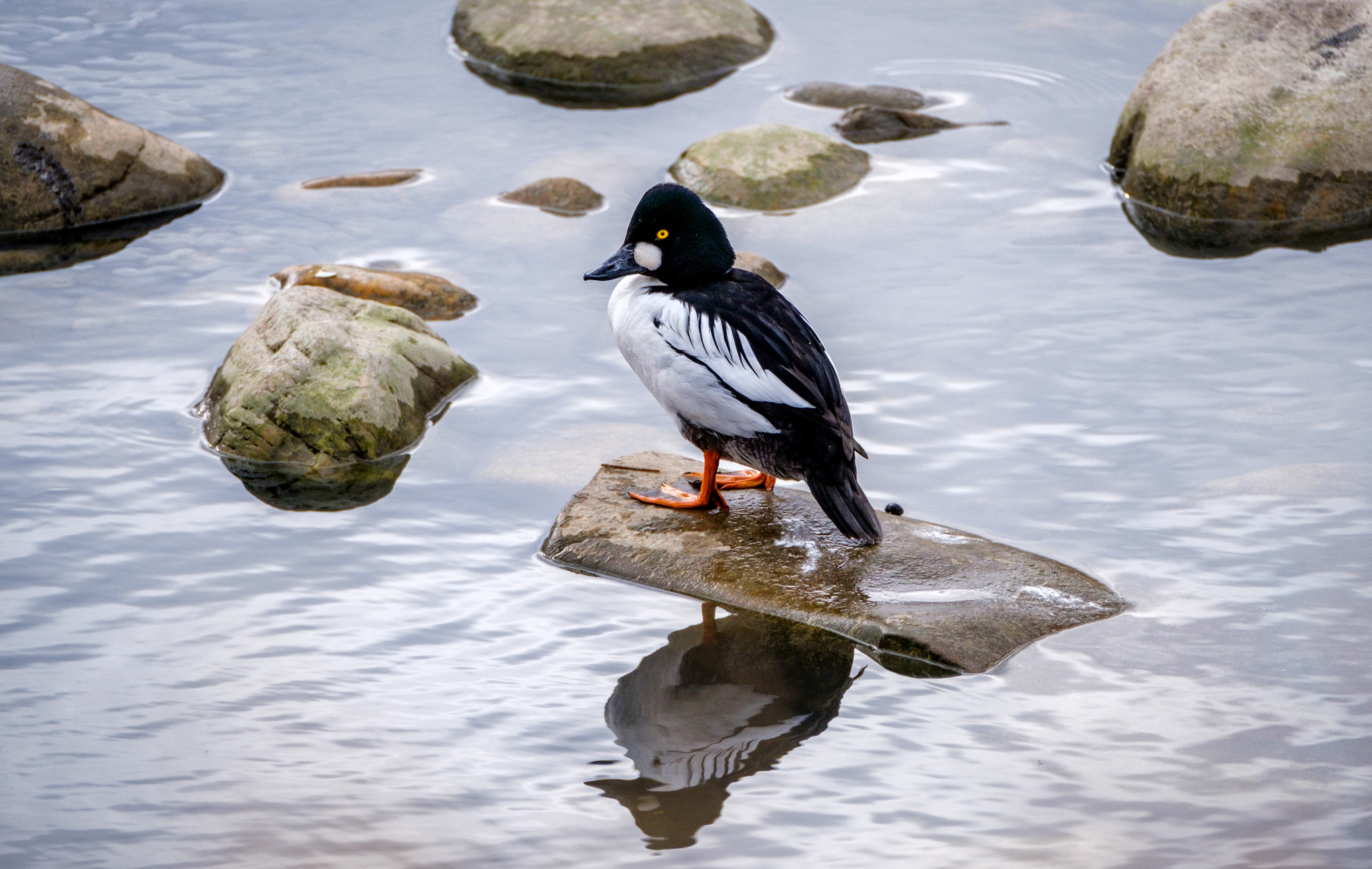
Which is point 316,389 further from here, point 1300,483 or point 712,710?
point 1300,483

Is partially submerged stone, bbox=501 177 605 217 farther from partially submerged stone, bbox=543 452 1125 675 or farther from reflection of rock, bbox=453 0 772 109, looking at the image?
partially submerged stone, bbox=543 452 1125 675

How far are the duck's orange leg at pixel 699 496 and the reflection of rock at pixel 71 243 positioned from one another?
4.52m

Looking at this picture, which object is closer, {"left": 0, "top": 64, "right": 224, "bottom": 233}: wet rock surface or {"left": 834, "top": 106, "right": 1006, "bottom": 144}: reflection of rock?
{"left": 0, "top": 64, "right": 224, "bottom": 233}: wet rock surface

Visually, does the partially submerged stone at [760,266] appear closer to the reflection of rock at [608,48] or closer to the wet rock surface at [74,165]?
the reflection of rock at [608,48]

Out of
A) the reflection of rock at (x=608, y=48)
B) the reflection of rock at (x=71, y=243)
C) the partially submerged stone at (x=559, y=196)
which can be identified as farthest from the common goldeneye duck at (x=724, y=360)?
the reflection of rock at (x=608, y=48)

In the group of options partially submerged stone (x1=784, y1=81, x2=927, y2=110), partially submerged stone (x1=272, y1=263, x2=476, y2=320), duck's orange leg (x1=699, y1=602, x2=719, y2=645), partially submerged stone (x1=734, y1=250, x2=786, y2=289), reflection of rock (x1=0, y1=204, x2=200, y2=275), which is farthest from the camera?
partially submerged stone (x1=784, y1=81, x2=927, y2=110)

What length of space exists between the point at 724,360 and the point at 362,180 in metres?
4.81

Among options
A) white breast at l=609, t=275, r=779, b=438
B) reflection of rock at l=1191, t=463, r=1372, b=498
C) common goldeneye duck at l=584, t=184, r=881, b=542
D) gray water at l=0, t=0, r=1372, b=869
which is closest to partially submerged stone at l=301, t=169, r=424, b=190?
gray water at l=0, t=0, r=1372, b=869

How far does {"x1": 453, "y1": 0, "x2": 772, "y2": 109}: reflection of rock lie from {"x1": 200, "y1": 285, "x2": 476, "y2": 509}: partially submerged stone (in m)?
4.61

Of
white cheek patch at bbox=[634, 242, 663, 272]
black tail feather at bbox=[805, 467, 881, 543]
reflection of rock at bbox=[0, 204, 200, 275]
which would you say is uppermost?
white cheek patch at bbox=[634, 242, 663, 272]

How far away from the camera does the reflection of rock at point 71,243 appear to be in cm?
759

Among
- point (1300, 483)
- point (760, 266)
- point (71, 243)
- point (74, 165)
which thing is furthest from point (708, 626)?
point (74, 165)

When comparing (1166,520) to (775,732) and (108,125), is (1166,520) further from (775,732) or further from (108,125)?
Answer: (108,125)

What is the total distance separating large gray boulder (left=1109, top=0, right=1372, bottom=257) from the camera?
7828 millimetres
